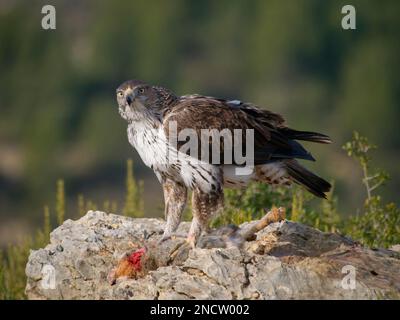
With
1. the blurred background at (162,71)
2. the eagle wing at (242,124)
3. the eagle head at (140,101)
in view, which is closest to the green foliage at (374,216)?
the eagle wing at (242,124)

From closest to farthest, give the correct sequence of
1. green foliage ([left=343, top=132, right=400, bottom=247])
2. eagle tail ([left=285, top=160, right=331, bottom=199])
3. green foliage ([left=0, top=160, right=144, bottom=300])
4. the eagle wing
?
the eagle wing → eagle tail ([left=285, top=160, right=331, bottom=199]) → green foliage ([left=343, top=132, right=400, bottom=247]) → green foliage ([left=0, top=160, right=144, bottom=300])

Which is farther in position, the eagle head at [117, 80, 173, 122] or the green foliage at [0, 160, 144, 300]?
the green foliage at [0, 160, 144, 300]

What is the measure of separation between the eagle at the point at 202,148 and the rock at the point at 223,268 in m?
0.47

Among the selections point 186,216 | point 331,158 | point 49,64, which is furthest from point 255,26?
point 186,216

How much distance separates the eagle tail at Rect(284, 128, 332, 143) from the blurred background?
34055 millimetres

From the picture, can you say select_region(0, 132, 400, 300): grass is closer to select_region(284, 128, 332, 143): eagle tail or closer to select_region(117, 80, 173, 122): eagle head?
select_region(284, 128, 332, 143): eagle tail

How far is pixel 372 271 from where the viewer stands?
29.9ft

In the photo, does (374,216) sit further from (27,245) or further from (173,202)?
(27,245)

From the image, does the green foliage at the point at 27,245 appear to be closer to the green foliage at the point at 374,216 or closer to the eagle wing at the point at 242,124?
the eagle wing at the point at 242,124

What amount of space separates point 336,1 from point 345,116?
33.0ft

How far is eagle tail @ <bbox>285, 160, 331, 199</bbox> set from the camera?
10.2 metres

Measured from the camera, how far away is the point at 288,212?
1237 centimetres

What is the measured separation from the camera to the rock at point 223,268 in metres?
8.70

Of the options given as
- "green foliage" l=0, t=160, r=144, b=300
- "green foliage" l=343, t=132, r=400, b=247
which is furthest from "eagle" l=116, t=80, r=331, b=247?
"green foliage" l=0, t=160, r=144, b=300
